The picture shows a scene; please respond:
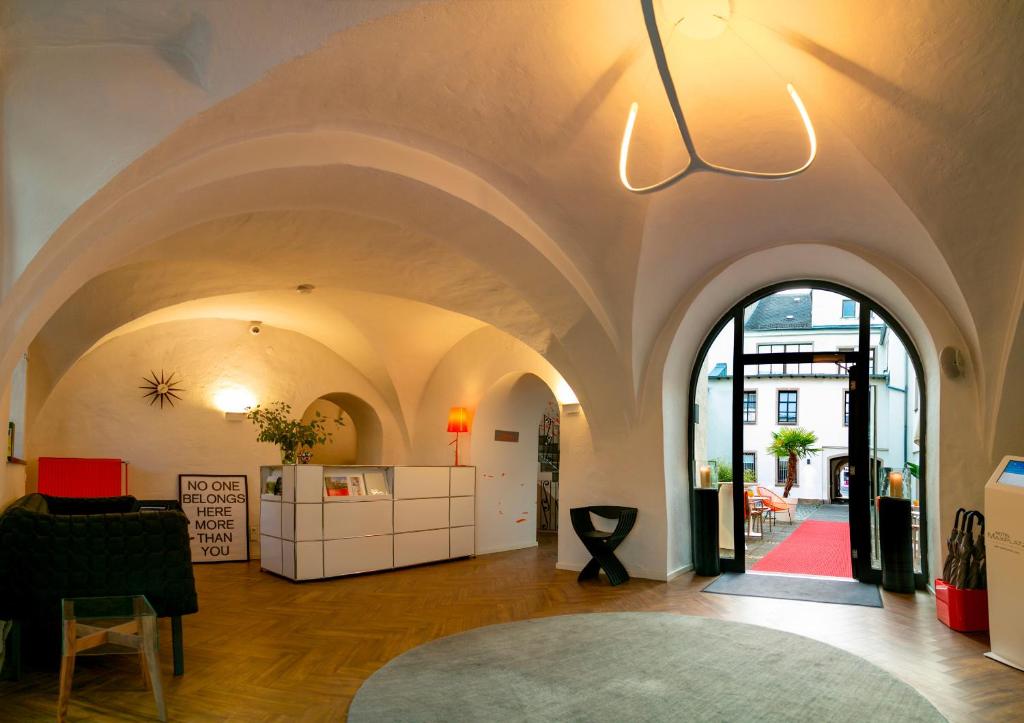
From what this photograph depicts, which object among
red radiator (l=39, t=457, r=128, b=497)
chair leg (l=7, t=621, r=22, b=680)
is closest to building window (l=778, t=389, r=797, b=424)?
red radiator (l=39, t=457, r=128, b=497)

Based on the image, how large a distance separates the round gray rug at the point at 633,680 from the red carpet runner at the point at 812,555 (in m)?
2.82

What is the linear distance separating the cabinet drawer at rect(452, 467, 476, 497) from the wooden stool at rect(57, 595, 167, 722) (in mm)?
5388

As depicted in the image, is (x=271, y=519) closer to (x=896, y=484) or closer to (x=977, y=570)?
(x=896, y=484)

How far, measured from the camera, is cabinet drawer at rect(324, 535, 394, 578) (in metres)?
7.33

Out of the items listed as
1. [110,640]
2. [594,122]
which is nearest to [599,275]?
[594,122]

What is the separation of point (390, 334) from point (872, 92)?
266 inches

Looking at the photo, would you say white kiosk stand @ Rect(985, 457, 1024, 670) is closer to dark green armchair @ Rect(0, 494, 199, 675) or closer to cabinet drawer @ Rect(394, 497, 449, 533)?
dark green armchair @ Rect(0, 494, 199, 675)

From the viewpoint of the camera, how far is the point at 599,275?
21.3 feet

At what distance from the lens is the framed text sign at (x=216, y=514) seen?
888cm

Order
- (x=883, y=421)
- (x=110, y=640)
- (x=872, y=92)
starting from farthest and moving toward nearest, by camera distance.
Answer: (x=883, y=421) → (x=872, y=92) → (x=110, y=640)

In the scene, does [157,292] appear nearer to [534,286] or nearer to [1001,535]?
[534,286]

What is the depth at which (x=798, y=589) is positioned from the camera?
6547mm

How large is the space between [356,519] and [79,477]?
357 cm

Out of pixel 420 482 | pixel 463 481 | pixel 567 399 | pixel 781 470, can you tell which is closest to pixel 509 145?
pixel 567 399
